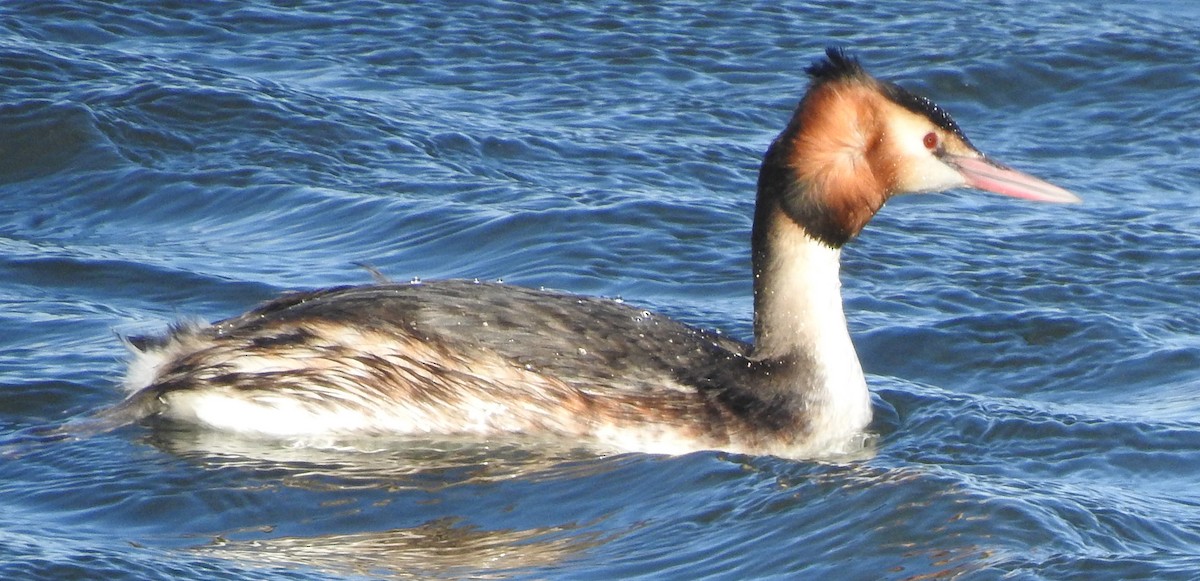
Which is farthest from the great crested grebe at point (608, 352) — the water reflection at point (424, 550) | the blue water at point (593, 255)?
the water reflection at point (424, 550)

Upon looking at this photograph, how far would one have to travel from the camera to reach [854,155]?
7469mm

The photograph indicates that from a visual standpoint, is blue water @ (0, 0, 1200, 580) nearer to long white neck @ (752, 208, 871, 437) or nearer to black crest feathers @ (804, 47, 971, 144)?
long white neck @ (752, 208, 871, 437)

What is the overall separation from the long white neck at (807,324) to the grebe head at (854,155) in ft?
0.27

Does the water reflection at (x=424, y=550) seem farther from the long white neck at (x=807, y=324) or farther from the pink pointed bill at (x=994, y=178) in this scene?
the pink pointed bill at (x=994, y=178)

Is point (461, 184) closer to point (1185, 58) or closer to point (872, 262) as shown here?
point (872, 262)

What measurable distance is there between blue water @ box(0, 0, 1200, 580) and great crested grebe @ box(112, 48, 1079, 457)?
0.15 metres

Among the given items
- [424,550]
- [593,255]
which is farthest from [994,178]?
[424,550]

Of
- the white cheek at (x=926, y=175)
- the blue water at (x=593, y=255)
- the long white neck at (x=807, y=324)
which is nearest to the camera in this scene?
the blue water at (x=593, y=255)

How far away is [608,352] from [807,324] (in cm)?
89

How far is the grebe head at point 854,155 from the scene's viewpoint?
7414 mm

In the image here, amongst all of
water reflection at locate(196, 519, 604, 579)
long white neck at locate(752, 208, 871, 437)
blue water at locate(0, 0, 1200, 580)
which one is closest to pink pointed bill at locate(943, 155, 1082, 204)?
long white neck at locate(752, 208, 871, 437)

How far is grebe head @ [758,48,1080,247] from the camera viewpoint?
24.3 feet

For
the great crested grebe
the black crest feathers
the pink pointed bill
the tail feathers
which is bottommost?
the tail feathers

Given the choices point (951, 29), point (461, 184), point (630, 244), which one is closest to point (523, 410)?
point (630, 244)
